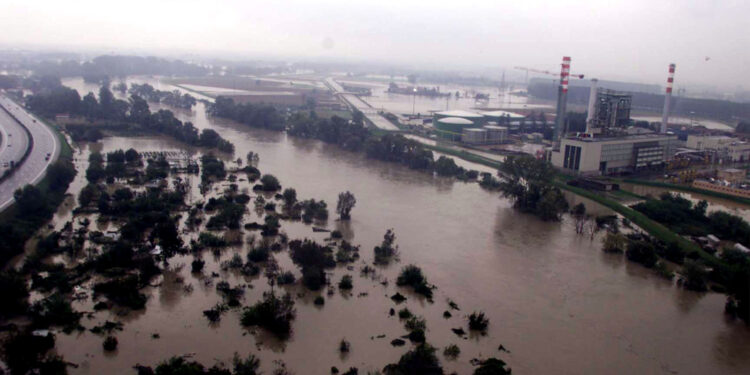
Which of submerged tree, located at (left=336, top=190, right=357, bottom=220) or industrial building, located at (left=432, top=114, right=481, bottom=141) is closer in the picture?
submerged tree, located at (left=336, top=190, right=357, bottom=220)

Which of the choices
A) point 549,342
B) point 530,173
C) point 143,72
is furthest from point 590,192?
point 143,72

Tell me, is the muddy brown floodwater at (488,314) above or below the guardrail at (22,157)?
below

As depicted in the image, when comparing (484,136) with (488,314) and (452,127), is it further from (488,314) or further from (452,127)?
(488,314)

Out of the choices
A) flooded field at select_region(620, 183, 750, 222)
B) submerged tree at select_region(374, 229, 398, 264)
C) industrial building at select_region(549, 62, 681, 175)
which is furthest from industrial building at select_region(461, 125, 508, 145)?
submerged tree at select_region(374, 229, 398, 264)

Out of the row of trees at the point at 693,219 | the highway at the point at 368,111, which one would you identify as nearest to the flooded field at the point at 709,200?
the row of trees at the point at 693,219

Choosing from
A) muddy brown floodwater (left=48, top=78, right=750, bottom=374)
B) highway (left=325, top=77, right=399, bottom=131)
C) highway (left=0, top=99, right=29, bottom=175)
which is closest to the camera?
muddy brown floodwater (left=48, top=78, right=750, bottom=374)

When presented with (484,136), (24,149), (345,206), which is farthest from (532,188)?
(24,149)

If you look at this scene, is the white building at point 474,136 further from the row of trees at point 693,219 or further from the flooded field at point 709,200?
the row of trees at point 693,219

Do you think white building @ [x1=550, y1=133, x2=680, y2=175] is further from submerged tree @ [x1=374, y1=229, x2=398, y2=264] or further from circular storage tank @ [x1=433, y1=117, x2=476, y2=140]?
submerged tree @ [x1=374, y1=229, x2=398, y2=264]
